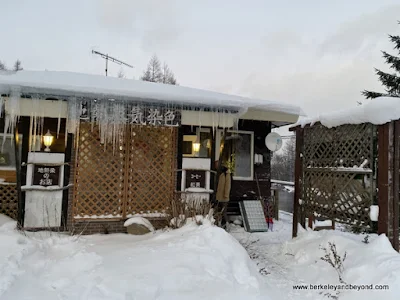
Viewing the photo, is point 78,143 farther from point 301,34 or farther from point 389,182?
point 301,34

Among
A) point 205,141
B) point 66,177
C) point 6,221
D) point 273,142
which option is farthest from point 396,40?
point 6,221

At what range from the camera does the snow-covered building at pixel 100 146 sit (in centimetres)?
505

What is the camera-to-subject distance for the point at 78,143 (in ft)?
19.1

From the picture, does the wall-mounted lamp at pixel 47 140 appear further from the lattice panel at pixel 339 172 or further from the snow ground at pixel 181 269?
the lattice panel at pixel 339 172

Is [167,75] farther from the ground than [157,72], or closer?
closer

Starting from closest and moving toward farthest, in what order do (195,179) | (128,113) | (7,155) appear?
(128,113) < (195,179) < (7,155)

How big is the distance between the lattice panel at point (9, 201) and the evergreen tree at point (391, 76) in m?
14.7

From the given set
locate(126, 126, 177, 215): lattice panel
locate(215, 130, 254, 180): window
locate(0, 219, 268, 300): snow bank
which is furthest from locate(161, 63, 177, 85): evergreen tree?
locate(0, 219, 268, 300): snow bank

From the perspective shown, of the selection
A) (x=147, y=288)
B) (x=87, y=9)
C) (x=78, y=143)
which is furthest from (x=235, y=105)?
(x=87, y=9)

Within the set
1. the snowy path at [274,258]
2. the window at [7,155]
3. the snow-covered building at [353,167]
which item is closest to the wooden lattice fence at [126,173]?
the window at [7,155]

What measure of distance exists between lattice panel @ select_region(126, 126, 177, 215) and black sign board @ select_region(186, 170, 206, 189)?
1.09 feet

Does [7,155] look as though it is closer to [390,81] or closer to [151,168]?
[151,168]

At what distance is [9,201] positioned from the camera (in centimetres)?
599

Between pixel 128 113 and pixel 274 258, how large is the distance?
3.68 m
